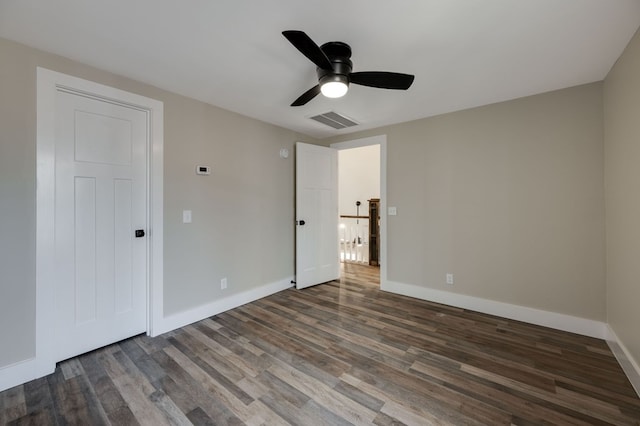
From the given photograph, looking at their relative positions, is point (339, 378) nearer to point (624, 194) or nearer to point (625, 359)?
point (625, 359)

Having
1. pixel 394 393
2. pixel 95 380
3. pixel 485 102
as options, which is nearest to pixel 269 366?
pixel 394 393

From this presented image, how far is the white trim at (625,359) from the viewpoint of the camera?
1.78 metres

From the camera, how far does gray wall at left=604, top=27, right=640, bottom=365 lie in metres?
1.79

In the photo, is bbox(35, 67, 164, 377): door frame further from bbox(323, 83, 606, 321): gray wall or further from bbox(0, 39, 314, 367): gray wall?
bbox(323, 83, 606, 321): gray wall

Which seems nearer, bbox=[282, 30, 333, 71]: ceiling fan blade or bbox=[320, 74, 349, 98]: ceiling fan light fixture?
bbox=[282, 30, 333, 71]: ceiling fan blade

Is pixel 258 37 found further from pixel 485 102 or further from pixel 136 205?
pixel 485 102

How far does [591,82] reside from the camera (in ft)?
7.89

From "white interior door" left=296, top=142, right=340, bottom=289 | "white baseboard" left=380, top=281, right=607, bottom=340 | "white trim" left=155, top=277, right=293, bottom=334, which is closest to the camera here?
"white baseboard" left=380, top=281, right=607, bottom=340

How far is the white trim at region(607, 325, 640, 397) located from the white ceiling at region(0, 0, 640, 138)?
2236 mm

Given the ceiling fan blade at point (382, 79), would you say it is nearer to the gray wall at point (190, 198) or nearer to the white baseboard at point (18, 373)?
the gray wall at point (190, 198)

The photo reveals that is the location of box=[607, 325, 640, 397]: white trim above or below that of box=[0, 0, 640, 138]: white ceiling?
below

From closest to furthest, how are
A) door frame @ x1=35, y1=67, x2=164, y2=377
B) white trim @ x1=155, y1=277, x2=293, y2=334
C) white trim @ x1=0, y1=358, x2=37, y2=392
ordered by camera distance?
white trim @ x1=0, y1=358, x2=37, y2=392 → door frame @ x1=35, y1=67, x2=164, y2=377 → white trim @ x1=155, y1=277, x2=293, y2=334

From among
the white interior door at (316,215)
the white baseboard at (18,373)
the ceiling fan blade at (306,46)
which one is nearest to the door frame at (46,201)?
the white baseboard at (18,373)

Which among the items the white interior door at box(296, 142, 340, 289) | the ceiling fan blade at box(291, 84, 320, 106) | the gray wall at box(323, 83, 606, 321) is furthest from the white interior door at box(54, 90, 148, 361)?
the gray wall at box(323, 83, 606, 321)
